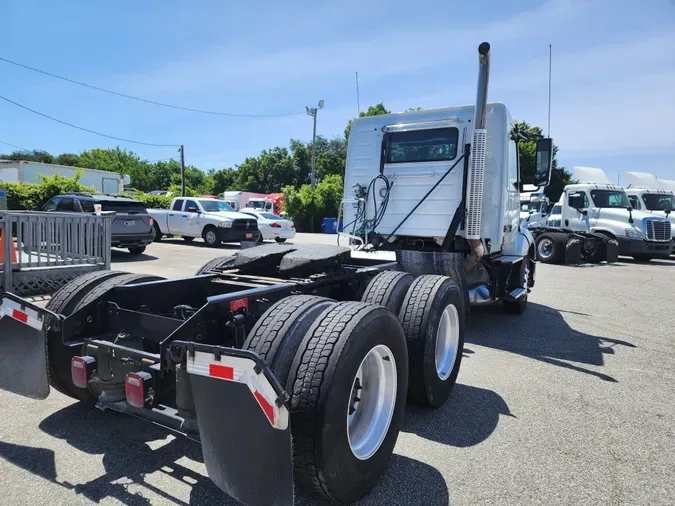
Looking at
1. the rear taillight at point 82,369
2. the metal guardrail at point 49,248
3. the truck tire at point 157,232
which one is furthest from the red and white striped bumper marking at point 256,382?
the truck tire at point 157,232

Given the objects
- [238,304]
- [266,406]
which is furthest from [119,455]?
[266,406]

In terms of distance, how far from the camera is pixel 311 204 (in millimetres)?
30969

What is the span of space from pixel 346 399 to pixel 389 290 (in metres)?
1.66

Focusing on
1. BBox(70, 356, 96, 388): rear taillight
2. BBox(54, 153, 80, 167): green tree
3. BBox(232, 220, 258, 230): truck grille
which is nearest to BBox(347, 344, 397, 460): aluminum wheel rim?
BBox(70, 356, 96, 388): rear taillight

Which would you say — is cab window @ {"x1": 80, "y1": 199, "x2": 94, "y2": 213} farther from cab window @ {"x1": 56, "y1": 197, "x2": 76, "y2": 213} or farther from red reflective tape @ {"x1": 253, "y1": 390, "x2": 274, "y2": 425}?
red reflective tape @ {"x1": 253, "y1": 390, "x2": 274, "y2": 425}

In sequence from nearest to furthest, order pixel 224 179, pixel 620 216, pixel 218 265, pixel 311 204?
pixel 218 265 → pixel 620 216 → pixel 311 204 → pixel 224 179

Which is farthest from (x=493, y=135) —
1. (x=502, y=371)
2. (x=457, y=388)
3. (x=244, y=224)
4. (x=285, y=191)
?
(x=285, y=191)

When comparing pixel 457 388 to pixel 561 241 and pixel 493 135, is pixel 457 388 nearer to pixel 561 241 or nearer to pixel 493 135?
pixel 493 135

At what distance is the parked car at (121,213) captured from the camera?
13.2 metres

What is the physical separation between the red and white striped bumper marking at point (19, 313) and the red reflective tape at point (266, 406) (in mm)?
1792

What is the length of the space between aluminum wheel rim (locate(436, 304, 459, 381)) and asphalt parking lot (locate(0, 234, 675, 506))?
11.5 inches

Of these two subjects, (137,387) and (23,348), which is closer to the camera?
(137,387)

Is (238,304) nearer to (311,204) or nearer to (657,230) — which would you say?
(657,230)

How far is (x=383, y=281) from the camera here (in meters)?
4.11
